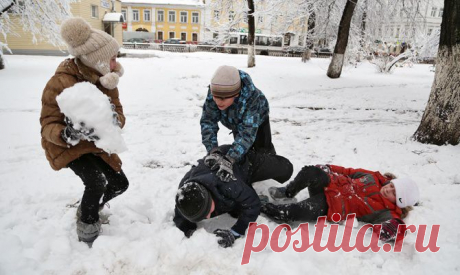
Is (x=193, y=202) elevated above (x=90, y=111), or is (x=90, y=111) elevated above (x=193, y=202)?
(x=90, y=111)

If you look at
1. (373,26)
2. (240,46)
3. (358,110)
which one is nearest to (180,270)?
(358,110)

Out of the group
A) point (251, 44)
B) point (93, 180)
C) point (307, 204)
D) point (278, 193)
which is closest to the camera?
point (93, 180)

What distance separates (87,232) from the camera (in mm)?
2412

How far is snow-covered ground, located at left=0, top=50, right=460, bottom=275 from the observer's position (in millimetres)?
2264

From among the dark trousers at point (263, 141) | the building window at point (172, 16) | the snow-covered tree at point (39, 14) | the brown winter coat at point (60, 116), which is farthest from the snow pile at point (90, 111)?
the building window at point (172, 16)

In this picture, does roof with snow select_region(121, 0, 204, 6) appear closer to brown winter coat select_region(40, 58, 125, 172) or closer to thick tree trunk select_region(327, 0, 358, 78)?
thick tree trunk select_region(327, 0, 358, 78)

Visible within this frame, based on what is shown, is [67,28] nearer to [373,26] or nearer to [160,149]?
[160,149]

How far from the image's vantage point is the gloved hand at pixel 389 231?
2498mm

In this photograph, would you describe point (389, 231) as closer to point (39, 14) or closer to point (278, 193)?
point (278, 193)

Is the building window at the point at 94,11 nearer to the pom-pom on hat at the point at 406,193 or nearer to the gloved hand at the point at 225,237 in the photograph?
the gloved hand at the point at 225,237

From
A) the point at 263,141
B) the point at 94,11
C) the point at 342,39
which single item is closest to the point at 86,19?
the point at 94,11

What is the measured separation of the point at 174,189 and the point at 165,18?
46409 millimetres

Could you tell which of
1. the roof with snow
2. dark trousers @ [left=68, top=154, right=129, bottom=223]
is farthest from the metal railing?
dark trousers @ [left=68, top=154, right=129, bottom=223]

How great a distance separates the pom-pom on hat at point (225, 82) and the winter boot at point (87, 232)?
59.9 inches
